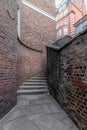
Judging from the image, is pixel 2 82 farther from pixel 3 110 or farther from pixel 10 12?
pixel 10 12

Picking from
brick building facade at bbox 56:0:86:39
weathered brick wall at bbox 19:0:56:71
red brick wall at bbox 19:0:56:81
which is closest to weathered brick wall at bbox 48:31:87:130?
red brick wall at bbox 19:0:56:81

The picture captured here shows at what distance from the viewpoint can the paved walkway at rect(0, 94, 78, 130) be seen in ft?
6.36

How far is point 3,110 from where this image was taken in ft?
7.36

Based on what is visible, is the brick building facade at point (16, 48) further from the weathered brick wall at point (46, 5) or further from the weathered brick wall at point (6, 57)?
the weathered brick wall at point (46, 5)

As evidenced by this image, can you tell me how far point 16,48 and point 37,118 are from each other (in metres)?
1.95

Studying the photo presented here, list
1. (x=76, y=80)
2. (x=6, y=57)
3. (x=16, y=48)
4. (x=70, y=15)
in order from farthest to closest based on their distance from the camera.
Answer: (x=70, y=15) → (x=16, y=48) → (x=6, y=57) → (x=76, y=80)

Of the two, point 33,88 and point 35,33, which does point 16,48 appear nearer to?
point 33,88

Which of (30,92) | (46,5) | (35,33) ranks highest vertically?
(46,5)

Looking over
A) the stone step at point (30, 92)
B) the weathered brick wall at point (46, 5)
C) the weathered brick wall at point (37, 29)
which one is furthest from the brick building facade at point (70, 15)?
the stone step at point (30, 92)

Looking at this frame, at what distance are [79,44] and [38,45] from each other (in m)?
4.87

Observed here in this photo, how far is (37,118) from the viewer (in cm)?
226

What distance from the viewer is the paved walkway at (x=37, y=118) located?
1939mm

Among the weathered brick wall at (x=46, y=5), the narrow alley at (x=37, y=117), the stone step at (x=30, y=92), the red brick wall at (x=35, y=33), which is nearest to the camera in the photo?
the narrow alley at (x=37, y=117)

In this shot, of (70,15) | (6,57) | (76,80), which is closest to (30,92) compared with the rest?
(6,57)
